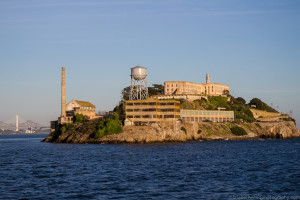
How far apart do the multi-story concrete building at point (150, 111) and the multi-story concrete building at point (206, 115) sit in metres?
17.3

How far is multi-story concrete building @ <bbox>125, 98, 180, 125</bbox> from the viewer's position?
144m

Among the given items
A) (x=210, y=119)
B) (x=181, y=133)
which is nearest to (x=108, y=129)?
(x=181, y=133)

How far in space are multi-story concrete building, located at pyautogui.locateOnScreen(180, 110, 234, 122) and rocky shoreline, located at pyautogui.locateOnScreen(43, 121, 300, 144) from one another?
32.3ft

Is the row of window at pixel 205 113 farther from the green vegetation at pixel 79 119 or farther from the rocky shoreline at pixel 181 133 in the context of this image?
the green vegetation at pixel 79 119

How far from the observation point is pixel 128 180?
2147 inches

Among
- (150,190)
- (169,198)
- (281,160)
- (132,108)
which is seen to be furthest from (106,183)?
(132,108)

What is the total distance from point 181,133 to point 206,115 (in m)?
34.1

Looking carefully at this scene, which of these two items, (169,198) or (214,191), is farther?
(214,191)

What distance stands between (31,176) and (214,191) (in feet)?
91.6

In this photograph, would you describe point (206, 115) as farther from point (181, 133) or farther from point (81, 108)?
point (81, 108)

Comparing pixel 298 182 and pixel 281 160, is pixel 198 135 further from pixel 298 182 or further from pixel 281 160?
pixel 298 182

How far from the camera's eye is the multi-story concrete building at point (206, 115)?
539 feet

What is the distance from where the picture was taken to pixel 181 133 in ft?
468

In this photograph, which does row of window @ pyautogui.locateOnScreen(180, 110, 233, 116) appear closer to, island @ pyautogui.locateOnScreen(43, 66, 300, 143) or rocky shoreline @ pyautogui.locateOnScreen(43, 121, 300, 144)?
island @ pyautogui.locateOnScreen(43, 66, 300, 143)
